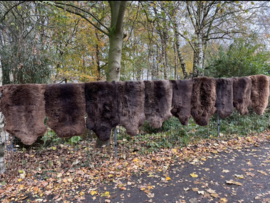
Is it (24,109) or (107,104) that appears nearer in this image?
(24,109)

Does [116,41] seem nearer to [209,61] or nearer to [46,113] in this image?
[46,113]

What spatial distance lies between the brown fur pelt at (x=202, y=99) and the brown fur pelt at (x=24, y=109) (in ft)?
10.2

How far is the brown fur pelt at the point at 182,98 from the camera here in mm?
3523

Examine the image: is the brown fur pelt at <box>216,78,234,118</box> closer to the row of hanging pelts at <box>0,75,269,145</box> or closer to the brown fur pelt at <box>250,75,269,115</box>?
the row of hanging pelts at <box>0,75,269,145</box>

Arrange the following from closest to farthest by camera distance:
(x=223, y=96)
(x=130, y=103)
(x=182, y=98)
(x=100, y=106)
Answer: (x=100, y=106) → (x=130, y=103) → (x=182, y=98) → (x=223, y=96)

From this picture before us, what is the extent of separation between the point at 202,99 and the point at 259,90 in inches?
80.1

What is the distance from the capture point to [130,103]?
320 centimetres

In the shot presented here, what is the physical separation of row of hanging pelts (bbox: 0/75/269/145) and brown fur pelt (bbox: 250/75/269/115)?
25.6 inches

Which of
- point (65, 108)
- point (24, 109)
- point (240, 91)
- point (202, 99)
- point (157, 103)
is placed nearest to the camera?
point (24, 109)

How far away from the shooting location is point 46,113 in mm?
2836

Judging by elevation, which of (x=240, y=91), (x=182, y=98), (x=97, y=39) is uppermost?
(x=97, y=39)

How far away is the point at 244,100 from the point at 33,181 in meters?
5.21

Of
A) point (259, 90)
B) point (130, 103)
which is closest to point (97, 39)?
point (130, 103)

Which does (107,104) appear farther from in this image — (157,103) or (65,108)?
(157,103)
